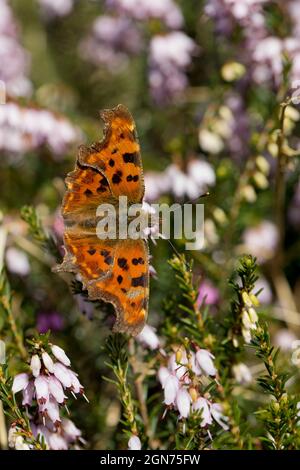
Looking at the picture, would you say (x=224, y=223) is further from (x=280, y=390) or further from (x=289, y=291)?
(x=280, y=390)

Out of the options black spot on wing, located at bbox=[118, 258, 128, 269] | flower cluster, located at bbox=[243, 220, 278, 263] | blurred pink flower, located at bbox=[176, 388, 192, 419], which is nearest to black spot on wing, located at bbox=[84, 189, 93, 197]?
black spot on wing, located at bbox=[118, 258, 128, 269]

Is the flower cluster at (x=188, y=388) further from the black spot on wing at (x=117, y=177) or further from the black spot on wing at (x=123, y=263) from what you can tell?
the black spot on wing at (x=117, y=177)

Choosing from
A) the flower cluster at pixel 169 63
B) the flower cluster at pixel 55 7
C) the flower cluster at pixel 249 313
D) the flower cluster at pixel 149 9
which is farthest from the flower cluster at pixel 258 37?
the flower cluster at pixel 55 7

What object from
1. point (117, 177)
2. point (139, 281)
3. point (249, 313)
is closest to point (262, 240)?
point (117, 177)

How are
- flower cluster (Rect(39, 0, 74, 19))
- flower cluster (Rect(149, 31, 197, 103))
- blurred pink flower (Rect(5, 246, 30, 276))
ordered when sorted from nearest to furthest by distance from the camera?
blurred pink flower (Rect(5, 246, 30, 276)) < flower cluster (Rect(149, 31, 197, 103)) < flower cluster (Rect(39, 0, 74, 19))

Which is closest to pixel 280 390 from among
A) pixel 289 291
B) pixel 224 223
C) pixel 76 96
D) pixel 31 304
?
pixel 224 223

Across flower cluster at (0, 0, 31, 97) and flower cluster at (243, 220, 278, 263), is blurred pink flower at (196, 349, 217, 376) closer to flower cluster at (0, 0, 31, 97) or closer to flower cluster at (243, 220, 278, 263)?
flower cluster at (243, 220, 278, 263)

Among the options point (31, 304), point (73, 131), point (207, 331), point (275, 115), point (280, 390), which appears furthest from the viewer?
point (73, 131)
